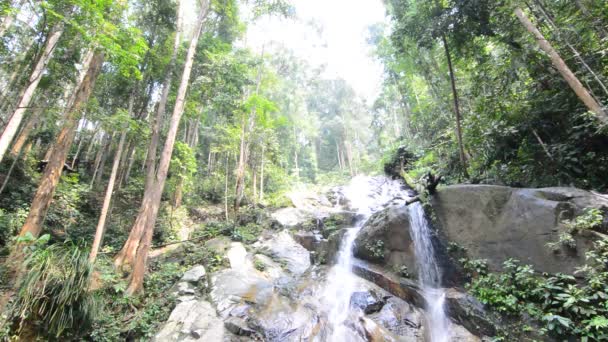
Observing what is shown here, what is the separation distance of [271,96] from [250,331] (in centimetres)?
2051

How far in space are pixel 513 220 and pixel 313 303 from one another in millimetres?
4850

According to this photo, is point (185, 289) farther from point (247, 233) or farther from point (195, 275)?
point (247, 233)

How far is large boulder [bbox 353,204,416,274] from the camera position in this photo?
698 centimetres

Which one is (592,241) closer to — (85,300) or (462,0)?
(462,0)

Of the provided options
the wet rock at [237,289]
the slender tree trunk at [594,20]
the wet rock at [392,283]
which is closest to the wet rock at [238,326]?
the wet rock at [237,289]

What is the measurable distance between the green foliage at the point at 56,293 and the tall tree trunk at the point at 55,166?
2.17 m

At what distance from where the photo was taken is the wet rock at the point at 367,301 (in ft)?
19.6

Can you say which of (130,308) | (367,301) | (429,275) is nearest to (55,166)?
(130,308)

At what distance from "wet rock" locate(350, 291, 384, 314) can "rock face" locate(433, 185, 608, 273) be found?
2390mm

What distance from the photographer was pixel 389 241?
733 centimetres

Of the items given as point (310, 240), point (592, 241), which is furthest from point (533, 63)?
point (310, 240)

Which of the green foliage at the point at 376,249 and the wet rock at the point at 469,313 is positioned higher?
the green foliage at the point at 376,249

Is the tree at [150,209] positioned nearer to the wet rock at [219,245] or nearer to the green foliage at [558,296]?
the wet rock at [219,245]

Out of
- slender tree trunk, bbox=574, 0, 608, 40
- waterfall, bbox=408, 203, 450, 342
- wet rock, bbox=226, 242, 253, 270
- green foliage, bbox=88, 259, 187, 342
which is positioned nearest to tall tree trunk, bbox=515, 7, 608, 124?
slender tree trunk, bbox=574, 0, 608, 40
